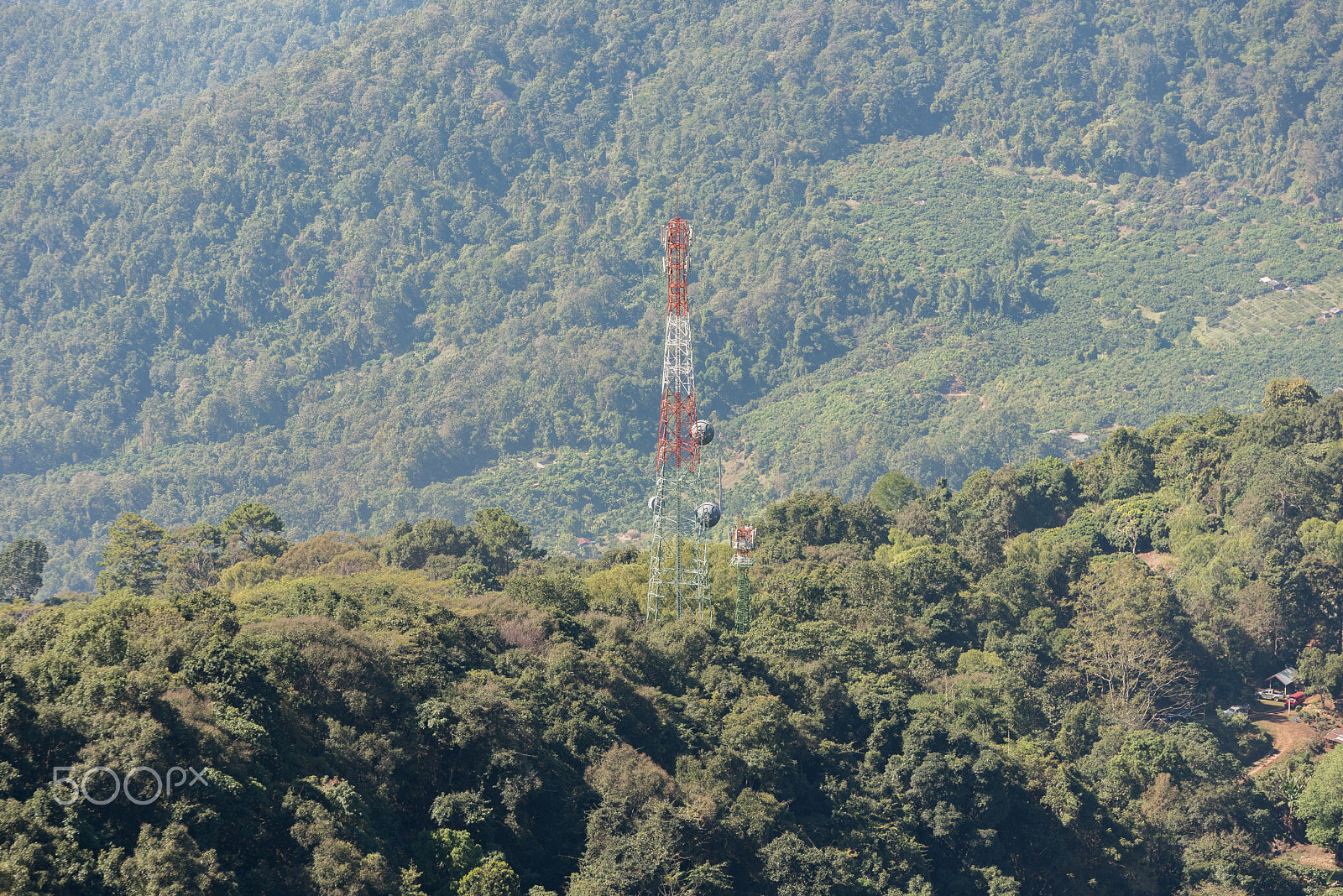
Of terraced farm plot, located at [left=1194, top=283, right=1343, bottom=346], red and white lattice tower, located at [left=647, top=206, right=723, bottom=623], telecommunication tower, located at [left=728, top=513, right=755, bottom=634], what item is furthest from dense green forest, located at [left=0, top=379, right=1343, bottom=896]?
terraced farm plot, located at [left=1194, top=283, right=1343, bottom=346]

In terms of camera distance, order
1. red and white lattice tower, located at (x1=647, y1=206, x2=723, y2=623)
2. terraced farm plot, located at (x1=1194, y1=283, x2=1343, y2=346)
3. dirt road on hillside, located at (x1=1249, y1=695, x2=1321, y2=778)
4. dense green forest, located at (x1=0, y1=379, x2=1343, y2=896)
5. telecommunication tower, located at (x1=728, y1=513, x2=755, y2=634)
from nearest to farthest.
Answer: dense green forest, located at (x1=0, y1=379, x2=1343, y2=896) < red and white lattice tower, located at (x1=647, y1=206, x2=723, y2=623) < telecommunication tower, located at (x1=728, y1=513, x2=755, y2=634) < dirt road on hillside, located at (x1=1249, y1=695, x2=1321, y2=778) < terraced farm plot, located at (x1=1194, y1=283, x2=1343, y2=346)

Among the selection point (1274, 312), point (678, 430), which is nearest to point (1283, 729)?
point (678, 430)

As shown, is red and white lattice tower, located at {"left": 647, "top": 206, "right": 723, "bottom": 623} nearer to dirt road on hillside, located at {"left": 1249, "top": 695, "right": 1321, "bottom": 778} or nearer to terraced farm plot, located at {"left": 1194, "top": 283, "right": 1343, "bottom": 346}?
dirt road on hillside, located at {"left": 1249, "top": 695, "right": 1321, "bottom": 778}

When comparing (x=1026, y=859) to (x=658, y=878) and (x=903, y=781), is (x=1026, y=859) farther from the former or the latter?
(x=658, y=878)

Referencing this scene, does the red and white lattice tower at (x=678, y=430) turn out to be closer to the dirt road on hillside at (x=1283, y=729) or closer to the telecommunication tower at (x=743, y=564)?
the telecommunication tower at (x=743, y=564)

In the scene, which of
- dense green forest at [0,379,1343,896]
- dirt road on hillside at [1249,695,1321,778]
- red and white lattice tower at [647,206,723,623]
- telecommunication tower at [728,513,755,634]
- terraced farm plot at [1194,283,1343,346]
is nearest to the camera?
dense green forest at [0,379,1343,896]

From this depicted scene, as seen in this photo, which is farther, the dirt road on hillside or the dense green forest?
the dirt road on hillside

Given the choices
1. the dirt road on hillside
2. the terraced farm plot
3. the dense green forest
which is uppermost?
the dense green forest
